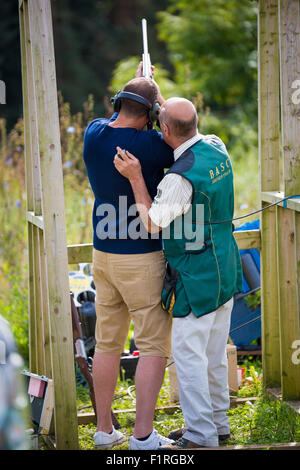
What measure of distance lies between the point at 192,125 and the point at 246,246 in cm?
131

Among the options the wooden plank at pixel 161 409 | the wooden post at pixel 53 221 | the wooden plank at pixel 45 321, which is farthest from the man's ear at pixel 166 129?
the wooden plank at pixel 161 409

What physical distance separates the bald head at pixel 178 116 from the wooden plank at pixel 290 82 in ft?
2.70

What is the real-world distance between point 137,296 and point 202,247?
1.43 ft

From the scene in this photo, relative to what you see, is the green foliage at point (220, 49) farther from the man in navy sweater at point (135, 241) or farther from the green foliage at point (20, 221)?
the man in navy sweater at point (135, 241)

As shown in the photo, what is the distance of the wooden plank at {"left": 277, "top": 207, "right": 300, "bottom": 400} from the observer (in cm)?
386

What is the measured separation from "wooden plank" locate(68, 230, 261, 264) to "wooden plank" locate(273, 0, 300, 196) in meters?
0.57

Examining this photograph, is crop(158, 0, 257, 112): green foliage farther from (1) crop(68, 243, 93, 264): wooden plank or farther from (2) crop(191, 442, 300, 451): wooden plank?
(2) crop(191, 442, 300, 451): wooden plank

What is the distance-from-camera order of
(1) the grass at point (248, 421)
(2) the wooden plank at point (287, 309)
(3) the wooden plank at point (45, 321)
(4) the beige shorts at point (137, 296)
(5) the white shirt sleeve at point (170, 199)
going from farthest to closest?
(2) the wooden plank at point (287, 309)
(3) the wooden plank at point (45, 321)
(1) the grass at point (248, 421)
(4) the beige shorts at point (137, 296)
(5) the white shirt sleeve at point (170, 199)

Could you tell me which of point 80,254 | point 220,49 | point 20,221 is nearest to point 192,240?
point 80,254

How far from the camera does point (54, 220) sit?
3.12 metres

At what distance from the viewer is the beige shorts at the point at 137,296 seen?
3172 millimetres

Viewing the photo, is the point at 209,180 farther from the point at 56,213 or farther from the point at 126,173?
the point at 56,213

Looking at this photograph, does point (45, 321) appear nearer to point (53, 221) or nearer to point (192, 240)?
point (53, 221)
